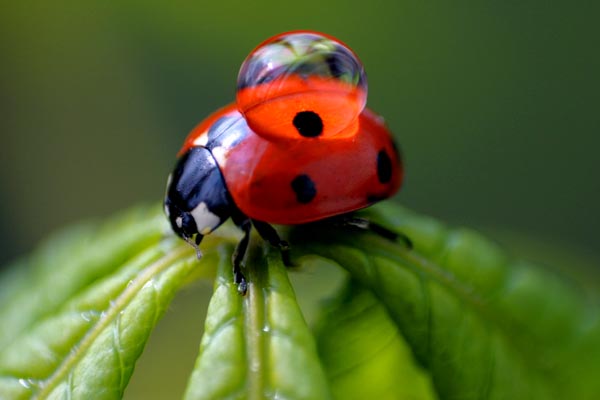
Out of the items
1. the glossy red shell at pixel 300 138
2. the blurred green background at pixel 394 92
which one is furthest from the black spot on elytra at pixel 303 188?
the blurred green background at pixel 394 92

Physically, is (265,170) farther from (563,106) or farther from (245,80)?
(563,106)

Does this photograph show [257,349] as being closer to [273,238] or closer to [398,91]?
[273,238]

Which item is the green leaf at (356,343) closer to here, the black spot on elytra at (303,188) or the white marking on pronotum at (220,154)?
the black spot on elytra at (303,188)

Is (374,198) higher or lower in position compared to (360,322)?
higher

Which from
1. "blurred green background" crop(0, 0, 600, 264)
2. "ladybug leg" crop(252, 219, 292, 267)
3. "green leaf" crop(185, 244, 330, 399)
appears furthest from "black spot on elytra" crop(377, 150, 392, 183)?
"blurred green background" crop(0, 0, 600, 264)

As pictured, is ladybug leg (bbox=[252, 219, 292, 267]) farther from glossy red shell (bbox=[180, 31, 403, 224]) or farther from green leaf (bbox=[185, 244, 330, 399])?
green leaf (bbox=[185, 244, 330, 399])

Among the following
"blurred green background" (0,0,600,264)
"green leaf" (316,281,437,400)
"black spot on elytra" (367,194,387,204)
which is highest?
"black spot on elytra" (367,194,387,204)

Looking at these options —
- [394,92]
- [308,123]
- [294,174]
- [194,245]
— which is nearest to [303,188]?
[294,174]
